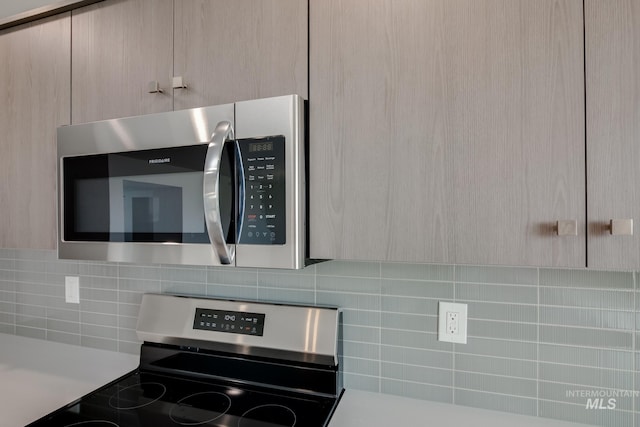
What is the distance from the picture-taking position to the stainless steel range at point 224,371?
99 cm

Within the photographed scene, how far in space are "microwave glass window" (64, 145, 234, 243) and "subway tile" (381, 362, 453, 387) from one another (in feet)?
2.16

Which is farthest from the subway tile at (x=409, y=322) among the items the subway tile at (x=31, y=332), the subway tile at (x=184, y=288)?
the subway tile at (x=31, y=332)

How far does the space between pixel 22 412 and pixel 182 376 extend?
42 centimetres

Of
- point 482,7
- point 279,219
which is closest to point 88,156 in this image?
point 279,219

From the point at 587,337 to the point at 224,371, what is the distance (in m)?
1.04

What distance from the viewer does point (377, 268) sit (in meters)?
1.14

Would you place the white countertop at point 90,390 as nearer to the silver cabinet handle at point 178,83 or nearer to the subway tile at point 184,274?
the subway tile at point 184,274

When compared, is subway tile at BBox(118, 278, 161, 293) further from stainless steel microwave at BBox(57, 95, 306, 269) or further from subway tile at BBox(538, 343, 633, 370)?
subway tile at BBox(538, 343, 633, 370)

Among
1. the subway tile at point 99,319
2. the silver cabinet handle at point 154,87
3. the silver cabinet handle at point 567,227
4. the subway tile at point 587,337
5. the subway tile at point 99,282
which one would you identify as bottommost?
the subway tile at point 99,319

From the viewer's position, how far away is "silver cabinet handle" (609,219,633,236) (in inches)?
25.6

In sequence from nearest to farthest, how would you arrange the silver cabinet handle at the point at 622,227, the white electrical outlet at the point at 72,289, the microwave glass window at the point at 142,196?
the silver cabinet handle at the point at 622,227 < the microwave glass window at the point at 142,196 < the white electrical outlet at the point at 72,289

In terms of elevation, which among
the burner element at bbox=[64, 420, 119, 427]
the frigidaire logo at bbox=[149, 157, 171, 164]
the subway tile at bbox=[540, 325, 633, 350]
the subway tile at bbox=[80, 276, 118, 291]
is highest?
the frigidaire logo at bbox=[149, 157, 171, 164]

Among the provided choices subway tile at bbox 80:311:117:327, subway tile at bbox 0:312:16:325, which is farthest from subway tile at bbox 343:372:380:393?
subway tile at bbox 0:312:16:325

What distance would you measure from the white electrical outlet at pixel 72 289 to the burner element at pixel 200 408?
32.1 inches
